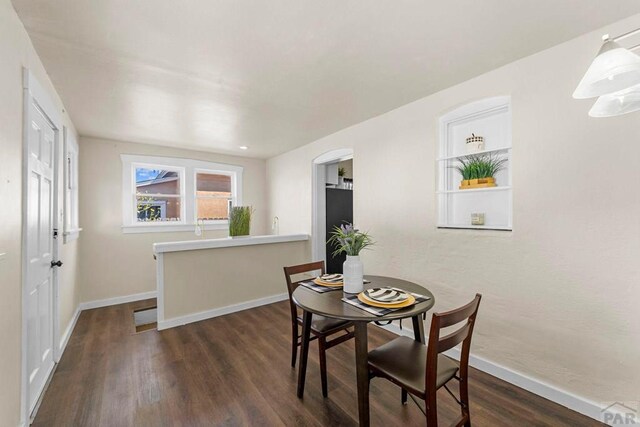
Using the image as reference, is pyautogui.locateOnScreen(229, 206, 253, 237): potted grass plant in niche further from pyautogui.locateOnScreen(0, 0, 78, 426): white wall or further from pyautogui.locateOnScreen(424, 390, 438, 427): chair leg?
Answer: pyautogui.locateOnScreen(424, 390, 438, 427): chair leg

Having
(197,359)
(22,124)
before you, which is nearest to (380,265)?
(197,359)

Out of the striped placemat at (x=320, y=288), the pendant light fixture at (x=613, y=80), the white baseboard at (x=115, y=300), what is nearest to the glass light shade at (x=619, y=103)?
the pendant light fixture at (x=613, y=80)

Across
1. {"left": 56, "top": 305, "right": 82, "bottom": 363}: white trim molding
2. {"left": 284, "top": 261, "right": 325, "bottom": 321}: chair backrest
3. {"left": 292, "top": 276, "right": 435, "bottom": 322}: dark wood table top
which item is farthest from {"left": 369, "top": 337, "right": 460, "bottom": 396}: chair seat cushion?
{"left": 56, "top": 305, "right": 82, "bottom": 363}: white trim molding

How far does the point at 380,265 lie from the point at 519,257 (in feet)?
4.57

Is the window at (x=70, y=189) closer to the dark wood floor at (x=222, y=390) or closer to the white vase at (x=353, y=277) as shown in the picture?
the dark wood floor at (x=222, y=390)

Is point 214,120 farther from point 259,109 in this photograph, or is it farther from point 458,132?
point 458,132

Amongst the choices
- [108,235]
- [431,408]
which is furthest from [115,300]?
[431,408]

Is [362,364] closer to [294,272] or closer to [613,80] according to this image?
[294,272]

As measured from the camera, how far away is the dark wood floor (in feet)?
5.96

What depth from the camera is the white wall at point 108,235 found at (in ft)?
12.9

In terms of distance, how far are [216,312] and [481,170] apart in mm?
3403

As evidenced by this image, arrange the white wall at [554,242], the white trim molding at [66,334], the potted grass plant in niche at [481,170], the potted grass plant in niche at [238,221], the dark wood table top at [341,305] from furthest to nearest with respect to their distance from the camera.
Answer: the potted grass plant in niche at [238,221]
the white trim molding at [66,334]
the potted grass plant in niche at [481,170]
the white wall at [554,242]
the dark wood table top at [341,305]

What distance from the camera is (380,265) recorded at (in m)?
3.21

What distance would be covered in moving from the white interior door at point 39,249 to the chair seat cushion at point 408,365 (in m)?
2.18
